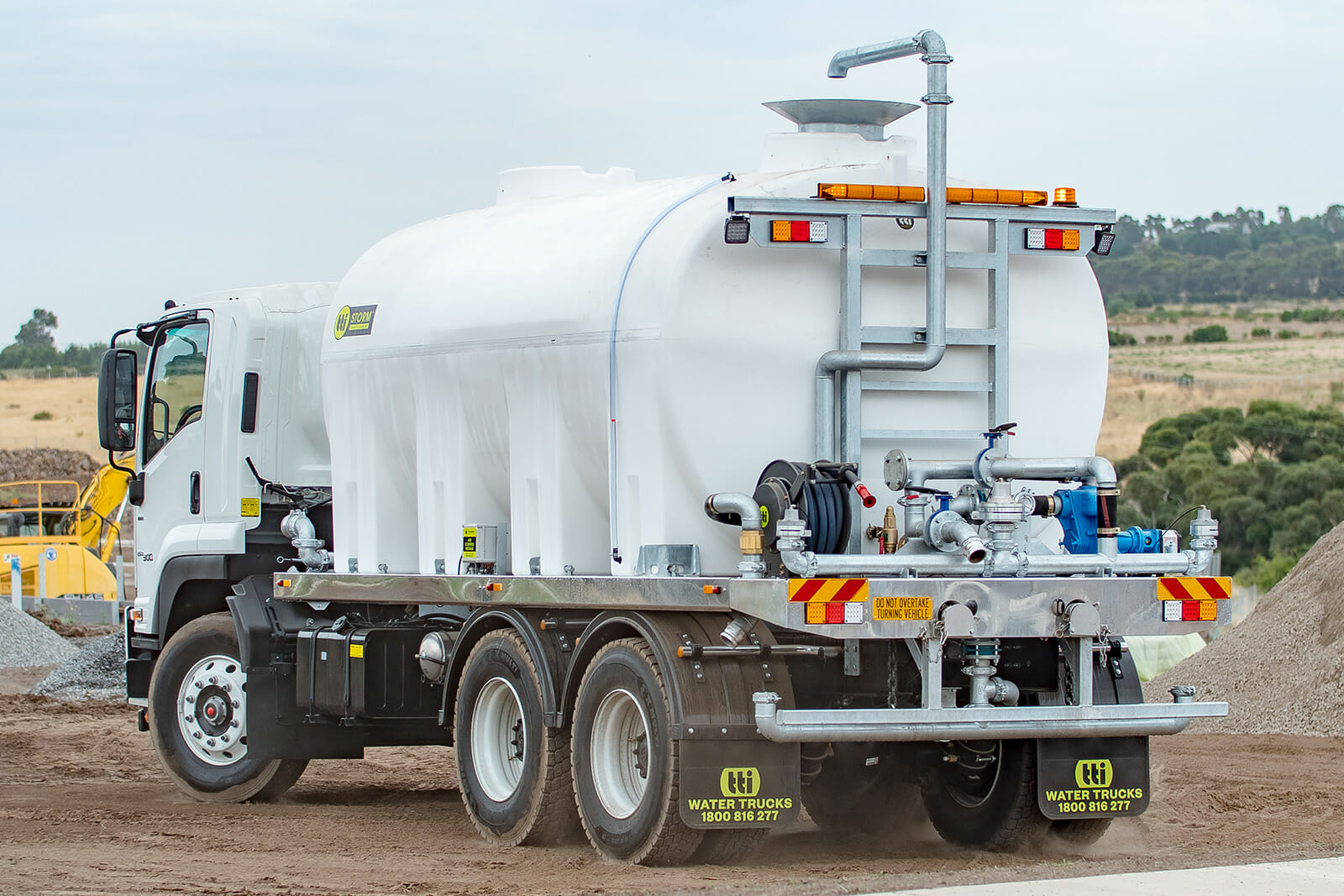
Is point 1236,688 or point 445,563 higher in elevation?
point 445,563

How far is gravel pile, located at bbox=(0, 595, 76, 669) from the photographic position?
24.5 meters

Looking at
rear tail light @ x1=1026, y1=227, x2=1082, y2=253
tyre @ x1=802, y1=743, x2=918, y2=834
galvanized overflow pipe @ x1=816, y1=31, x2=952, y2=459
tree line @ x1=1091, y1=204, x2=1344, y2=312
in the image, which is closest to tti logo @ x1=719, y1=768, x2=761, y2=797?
galvanized overflow pipe @ x1=816, y1=31, x2=952, y2=459

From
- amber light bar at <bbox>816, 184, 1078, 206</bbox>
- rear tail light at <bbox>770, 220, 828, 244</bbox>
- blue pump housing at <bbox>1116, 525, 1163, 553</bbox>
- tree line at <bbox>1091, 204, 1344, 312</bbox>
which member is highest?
tree line at <bbox>1091, 204, 1344, 312</bbox>

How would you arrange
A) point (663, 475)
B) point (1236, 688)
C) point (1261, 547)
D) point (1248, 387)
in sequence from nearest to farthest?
point (663, 475) → point (1236, 688) → point (1261, 547) → point (1248, 387)

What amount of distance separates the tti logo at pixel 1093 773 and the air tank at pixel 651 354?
5.05 feet

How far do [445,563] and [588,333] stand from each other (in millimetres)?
2192

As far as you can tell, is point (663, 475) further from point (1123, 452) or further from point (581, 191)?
point (1123, 452)

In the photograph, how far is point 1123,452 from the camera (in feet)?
178

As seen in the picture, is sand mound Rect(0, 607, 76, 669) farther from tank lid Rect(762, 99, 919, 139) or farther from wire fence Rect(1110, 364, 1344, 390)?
wire fence Rect(1110, 364, 1344, 390)

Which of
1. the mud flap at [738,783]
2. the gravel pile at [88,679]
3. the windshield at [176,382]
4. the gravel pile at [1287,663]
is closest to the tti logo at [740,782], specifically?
the mud flap at [738,783]

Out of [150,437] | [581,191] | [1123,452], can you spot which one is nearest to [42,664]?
[150,437]

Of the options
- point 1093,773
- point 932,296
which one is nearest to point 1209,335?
point 1093,773

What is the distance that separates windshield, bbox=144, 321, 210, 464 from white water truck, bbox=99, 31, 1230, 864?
2.24 meters

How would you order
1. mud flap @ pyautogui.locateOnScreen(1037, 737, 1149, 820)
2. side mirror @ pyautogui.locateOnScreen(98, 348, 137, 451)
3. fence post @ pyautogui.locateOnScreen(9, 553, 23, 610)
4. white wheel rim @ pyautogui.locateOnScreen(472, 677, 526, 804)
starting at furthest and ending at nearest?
fence post @ pyautogui.locateOnScreen(9, 553, 23, 610), side mirror @ pyautogui.locateOnScreen(98, 348, 137, 451), white wheel rim @ pyautogui.locateOnScreen(472, 677, 526, 804), mud flap @ pyautogui.locateOnScreen(1037, 737, 1149, 820)
